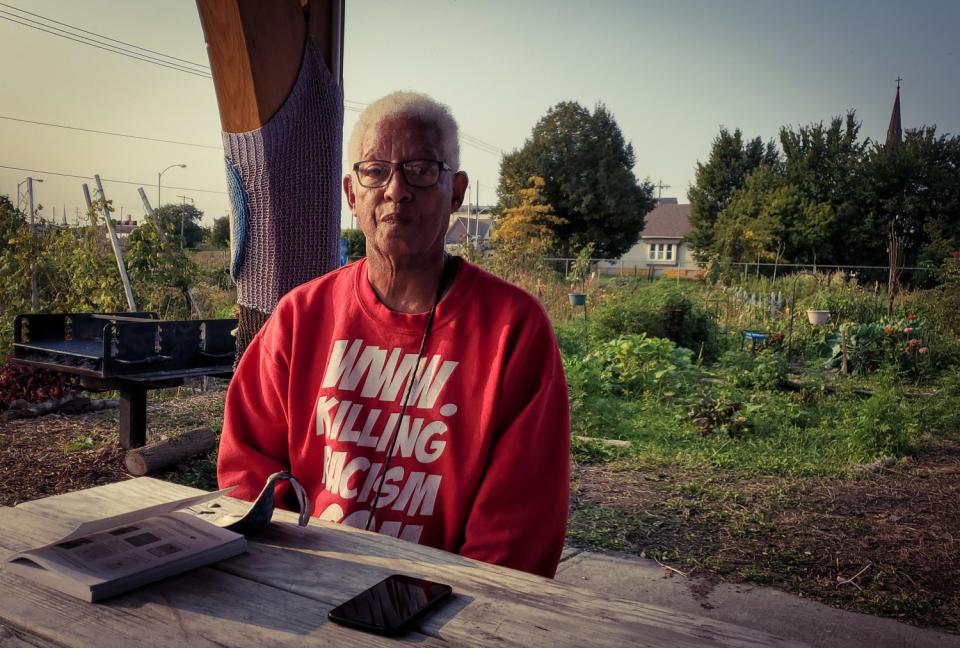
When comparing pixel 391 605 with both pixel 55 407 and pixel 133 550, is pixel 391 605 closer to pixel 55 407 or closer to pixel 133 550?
pixel 133 550

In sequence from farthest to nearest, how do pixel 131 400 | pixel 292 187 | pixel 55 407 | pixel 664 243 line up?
1. pixel 664 243
2. pixel 55 407
3. pixel 131 400
4. pixel 292 187

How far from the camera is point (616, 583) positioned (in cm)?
381

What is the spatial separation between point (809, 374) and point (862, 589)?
6.03 metres

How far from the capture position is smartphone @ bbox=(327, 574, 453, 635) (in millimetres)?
1159

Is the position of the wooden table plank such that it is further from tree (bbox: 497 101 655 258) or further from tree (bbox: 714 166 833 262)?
tree (bbox: 497 101 655 258)

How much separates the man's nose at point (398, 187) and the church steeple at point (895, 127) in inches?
1461

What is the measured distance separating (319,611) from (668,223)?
71.2 meters

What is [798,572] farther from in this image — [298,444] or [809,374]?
[809,374]

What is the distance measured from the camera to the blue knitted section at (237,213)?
3.17 m

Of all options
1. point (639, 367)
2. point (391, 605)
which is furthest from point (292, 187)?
point (639, 367)

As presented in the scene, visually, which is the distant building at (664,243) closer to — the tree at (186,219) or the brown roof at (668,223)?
the brown roof at (668,223)

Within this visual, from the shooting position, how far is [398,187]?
2092 millimetres

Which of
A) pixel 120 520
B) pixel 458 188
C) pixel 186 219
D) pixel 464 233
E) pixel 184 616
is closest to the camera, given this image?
pixel 184 616

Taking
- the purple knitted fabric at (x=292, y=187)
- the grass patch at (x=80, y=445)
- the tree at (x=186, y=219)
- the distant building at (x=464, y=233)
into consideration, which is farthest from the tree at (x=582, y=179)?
the purple knitted fabric at (x=292, y=187)
